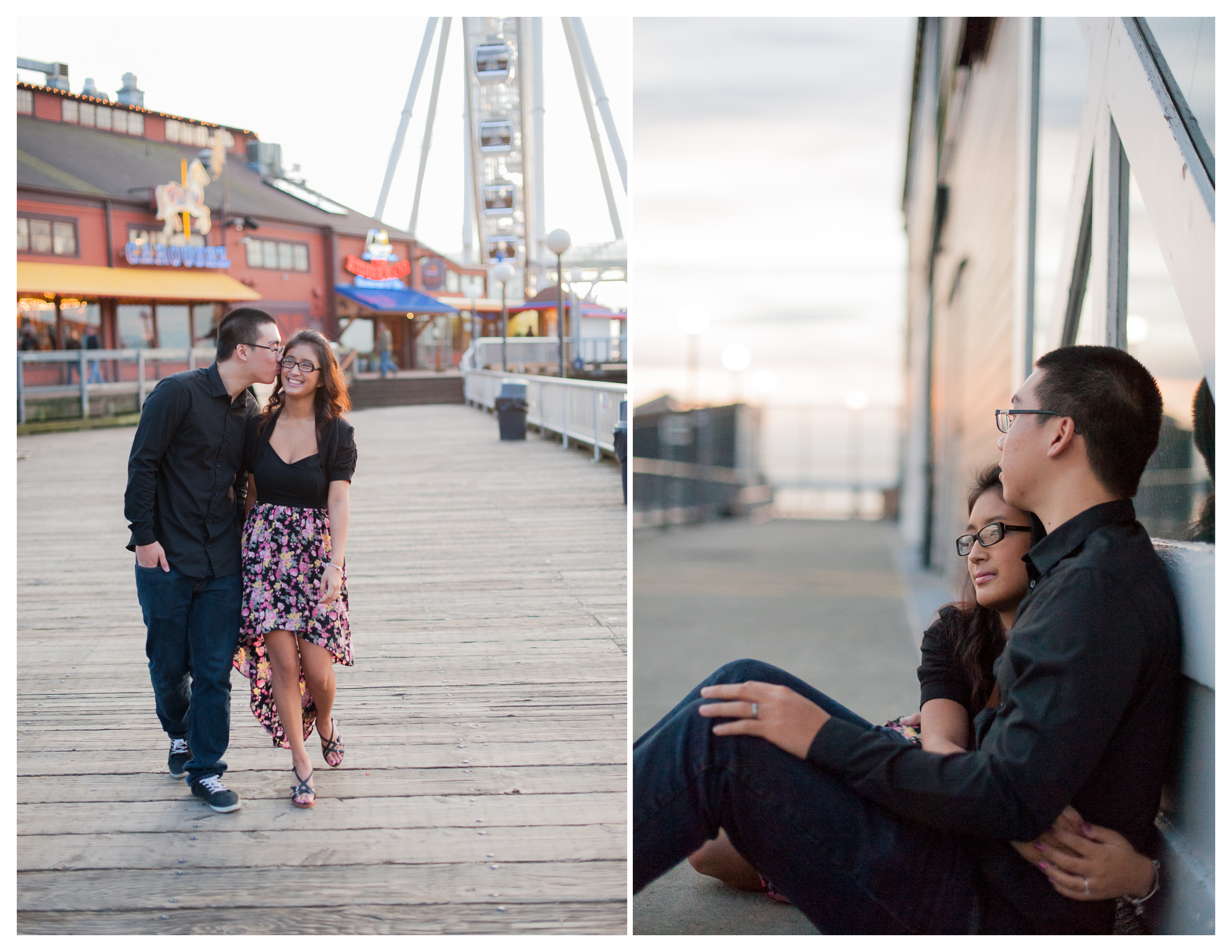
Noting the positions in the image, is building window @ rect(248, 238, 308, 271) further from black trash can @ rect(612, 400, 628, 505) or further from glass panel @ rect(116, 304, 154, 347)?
black trash can @ rect(612, 400, 628, 505)

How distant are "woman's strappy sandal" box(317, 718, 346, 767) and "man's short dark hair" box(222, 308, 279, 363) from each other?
1.04 metres

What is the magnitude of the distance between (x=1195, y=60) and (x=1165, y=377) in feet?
2.14

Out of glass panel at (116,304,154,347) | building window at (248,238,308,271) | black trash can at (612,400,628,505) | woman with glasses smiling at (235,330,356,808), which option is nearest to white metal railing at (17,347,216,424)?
glass panel at (116,304,154,347)

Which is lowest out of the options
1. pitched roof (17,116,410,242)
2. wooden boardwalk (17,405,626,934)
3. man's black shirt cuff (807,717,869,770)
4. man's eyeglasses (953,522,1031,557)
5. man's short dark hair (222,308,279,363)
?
wooden boardwalk (17,405,626,934)

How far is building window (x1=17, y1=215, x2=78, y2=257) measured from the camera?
1972 centimetres

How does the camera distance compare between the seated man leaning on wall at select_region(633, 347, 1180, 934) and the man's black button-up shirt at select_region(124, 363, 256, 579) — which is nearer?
the seated man leaning on wall at select_region(633, 347, 1180, 934)

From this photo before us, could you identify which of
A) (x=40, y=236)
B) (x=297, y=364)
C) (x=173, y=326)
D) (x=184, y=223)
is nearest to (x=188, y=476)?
(x=297, y=364)

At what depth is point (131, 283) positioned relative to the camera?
21.6 m

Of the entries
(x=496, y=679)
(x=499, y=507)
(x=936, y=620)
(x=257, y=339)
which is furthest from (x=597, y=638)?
(x=499, y=507)

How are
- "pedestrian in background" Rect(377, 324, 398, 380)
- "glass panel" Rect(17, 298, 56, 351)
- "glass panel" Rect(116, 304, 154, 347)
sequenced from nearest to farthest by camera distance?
"glass panel" Rect(17, 298, 56, 351) → "glass panel" Rect(116, 304, 154, 347) → "pedestrian in background" Rect(377, 324, 398, 380)

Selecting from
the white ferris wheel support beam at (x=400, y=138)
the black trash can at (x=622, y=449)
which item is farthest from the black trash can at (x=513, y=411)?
the white ferris wheel support beam at (x=400, y=138)

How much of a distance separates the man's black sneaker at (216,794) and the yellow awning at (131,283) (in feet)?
60.0

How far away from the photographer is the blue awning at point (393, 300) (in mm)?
27922

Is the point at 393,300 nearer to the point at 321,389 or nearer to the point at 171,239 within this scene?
the point at 171,239
